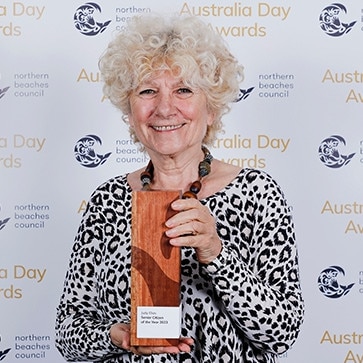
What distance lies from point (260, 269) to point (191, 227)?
23 centimetres

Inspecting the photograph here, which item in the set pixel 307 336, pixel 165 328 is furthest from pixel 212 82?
pixel 307 336

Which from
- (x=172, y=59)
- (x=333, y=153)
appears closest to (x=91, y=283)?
(x=172, y=59)

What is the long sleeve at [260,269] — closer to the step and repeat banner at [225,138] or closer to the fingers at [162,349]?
the fingers at [162,349]

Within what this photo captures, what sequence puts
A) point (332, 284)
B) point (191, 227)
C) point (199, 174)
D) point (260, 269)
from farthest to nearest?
point (332, 284), point (199, 174), point (260, 269), point (191, 227)

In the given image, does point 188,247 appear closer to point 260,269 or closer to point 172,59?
point 260,269

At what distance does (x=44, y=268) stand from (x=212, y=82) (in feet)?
4.51

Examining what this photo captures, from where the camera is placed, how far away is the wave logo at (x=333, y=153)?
265 cm

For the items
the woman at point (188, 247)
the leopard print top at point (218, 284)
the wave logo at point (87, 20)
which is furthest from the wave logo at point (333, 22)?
the leopard print top at point (218, 284)

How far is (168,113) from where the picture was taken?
1.49 m

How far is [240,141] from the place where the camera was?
2.68 metres

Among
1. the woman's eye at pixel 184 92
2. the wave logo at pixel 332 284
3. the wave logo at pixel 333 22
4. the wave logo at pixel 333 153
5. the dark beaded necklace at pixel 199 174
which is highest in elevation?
the wave logo at pixel 333 22

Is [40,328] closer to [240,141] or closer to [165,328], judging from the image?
[240,141]

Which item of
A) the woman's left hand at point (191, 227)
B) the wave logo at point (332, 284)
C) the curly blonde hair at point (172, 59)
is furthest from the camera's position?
the wave logo at point (332, 284)

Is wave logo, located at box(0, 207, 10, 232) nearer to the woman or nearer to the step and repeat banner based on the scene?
the step and repeat banner
